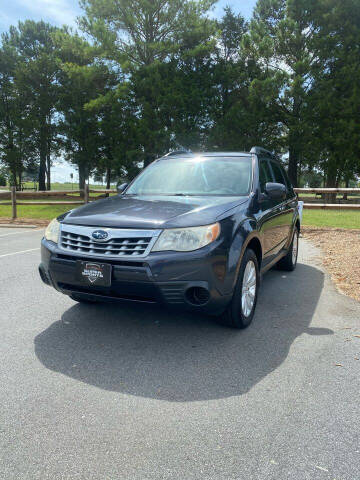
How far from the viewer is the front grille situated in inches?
129

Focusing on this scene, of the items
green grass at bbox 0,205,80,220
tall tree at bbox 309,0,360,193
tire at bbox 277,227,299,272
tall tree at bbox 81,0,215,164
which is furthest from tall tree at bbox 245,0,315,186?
tire at bbox 277,227,299,272

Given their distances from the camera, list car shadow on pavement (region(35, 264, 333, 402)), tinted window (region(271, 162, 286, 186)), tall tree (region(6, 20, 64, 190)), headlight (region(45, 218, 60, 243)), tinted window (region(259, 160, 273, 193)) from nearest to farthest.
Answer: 1. car shadow on pavement (region(35, 264, 333, 402))
2. headlight (region(45, 218, 60, 243))
3. tinted window (region(259, 160, 273, 193))
4. tinted window (region(271, 162, 286, 186))
5. tall tree (region(6, 20, 64, 190))

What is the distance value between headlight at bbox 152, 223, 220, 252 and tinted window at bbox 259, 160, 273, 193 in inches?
62.2

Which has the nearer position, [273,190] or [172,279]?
[172,279]

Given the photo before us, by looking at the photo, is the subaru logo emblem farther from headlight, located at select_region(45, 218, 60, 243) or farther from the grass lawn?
the grass lawn

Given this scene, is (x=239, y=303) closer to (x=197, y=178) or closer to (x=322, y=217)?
(x=197, y=178)

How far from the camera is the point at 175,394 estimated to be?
8.89 ft

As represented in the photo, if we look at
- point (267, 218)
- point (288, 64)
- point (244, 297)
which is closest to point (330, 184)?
point (288, 64)

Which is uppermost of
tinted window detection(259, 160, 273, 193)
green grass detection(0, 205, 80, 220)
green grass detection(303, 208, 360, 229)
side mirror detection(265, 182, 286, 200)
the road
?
tinted window detection(259, 160, 273, 193)

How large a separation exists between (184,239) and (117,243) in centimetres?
55

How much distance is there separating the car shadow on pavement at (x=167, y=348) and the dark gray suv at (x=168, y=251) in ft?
1.02

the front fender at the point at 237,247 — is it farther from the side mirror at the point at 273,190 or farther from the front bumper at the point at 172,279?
the side mirror at the point at 273,190

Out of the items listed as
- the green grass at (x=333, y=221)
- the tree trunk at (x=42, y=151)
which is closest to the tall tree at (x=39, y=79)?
the tree trunk at (x=42, y=151)

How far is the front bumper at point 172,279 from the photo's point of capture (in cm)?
321
